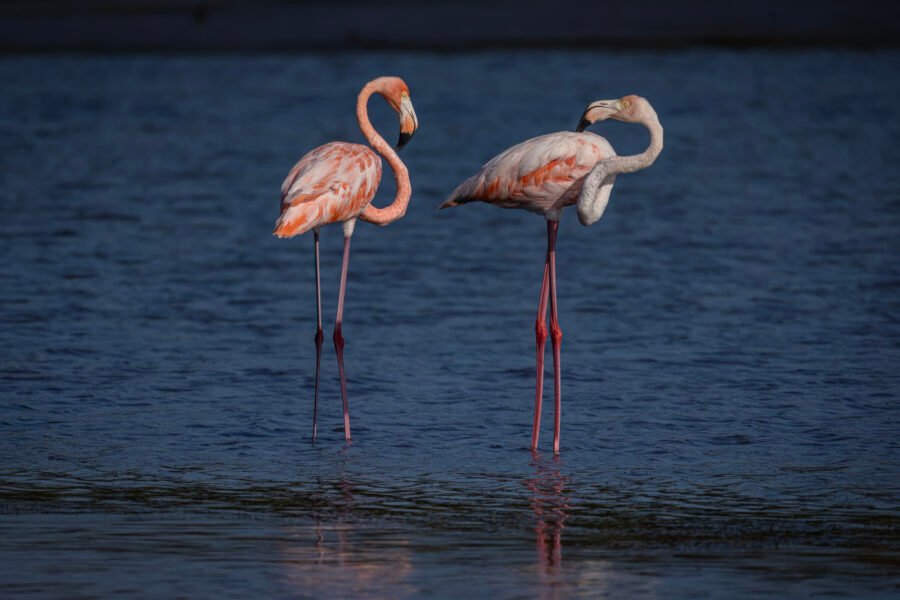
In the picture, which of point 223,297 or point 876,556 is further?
point 223,297

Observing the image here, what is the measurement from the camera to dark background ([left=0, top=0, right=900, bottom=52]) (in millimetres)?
39344

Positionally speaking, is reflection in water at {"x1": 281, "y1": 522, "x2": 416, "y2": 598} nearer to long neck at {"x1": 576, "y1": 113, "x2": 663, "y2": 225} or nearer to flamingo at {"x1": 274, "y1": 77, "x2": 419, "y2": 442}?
flamingo at {"x1": 274, "y1": 77, "x2": 419, "y2": 442}

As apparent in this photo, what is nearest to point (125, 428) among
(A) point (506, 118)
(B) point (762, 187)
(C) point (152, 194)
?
(C) point (152, 194)

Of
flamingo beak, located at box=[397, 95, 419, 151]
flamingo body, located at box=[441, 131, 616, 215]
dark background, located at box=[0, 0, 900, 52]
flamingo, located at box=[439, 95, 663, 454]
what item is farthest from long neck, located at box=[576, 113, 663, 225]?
dark background, located at box=[0, 0, 900, 52]

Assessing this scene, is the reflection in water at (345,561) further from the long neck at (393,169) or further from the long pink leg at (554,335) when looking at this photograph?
the long neck at (393,169)

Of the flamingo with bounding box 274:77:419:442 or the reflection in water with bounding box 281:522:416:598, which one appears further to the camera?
the flamingo with bounding box 274:77:419:442

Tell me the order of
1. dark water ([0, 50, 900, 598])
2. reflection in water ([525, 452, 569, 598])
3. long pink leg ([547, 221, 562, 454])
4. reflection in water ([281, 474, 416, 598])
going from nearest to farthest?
reflection in water ([281, 474, 416, 598]), reflection in water ([525, 452, 569, 598]), dark water ([0, 50, 900, 598]), long pink leg ([547, 221, 562, 454])

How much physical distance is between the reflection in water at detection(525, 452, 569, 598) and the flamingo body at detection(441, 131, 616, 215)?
4.91 ft

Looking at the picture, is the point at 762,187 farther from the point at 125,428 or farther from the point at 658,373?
the point at 125,428

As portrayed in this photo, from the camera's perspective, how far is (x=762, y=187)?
1798 centimetres

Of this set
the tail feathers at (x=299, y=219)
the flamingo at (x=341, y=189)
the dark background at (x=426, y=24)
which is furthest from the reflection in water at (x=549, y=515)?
the dark background at (x=426, y=24)

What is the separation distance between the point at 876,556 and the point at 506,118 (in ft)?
66.2

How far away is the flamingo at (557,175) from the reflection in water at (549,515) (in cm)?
48

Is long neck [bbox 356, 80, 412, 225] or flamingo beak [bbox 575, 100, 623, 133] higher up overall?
flamingo beak [bbox 575, 100, 623, 133]
